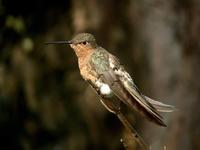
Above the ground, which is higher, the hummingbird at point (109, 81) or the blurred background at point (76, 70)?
the blurred background at point (76, 70)

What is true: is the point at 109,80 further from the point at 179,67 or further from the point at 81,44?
the point at 179,67

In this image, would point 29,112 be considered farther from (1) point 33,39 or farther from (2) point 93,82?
(2) point 93,82

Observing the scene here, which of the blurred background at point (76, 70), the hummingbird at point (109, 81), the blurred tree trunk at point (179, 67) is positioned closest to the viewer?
the hummingbird at point (109, 81)

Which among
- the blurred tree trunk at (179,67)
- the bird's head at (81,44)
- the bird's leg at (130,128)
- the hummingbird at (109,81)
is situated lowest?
the bird's leg at (130,128)

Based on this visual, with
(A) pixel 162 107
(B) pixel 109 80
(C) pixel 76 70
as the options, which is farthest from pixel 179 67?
(B) pixel 109 80

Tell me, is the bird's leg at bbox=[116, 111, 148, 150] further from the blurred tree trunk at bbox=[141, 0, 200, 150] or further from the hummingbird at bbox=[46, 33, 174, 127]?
the blurred tree trunk at bbox=[141, 0, 200, 150]

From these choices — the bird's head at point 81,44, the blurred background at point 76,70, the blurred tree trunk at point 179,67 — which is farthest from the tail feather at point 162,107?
the blurred tree trunk at point 179,67

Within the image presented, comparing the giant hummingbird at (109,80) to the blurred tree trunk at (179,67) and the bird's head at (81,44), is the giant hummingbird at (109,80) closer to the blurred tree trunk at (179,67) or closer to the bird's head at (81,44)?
the bird's head at (81,44)

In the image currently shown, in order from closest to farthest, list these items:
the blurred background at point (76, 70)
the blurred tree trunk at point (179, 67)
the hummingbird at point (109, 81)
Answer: the hummingbird at point (109, 81), the blurred tree trunk at point (179, 67), the blurred background at point (76, 70)
